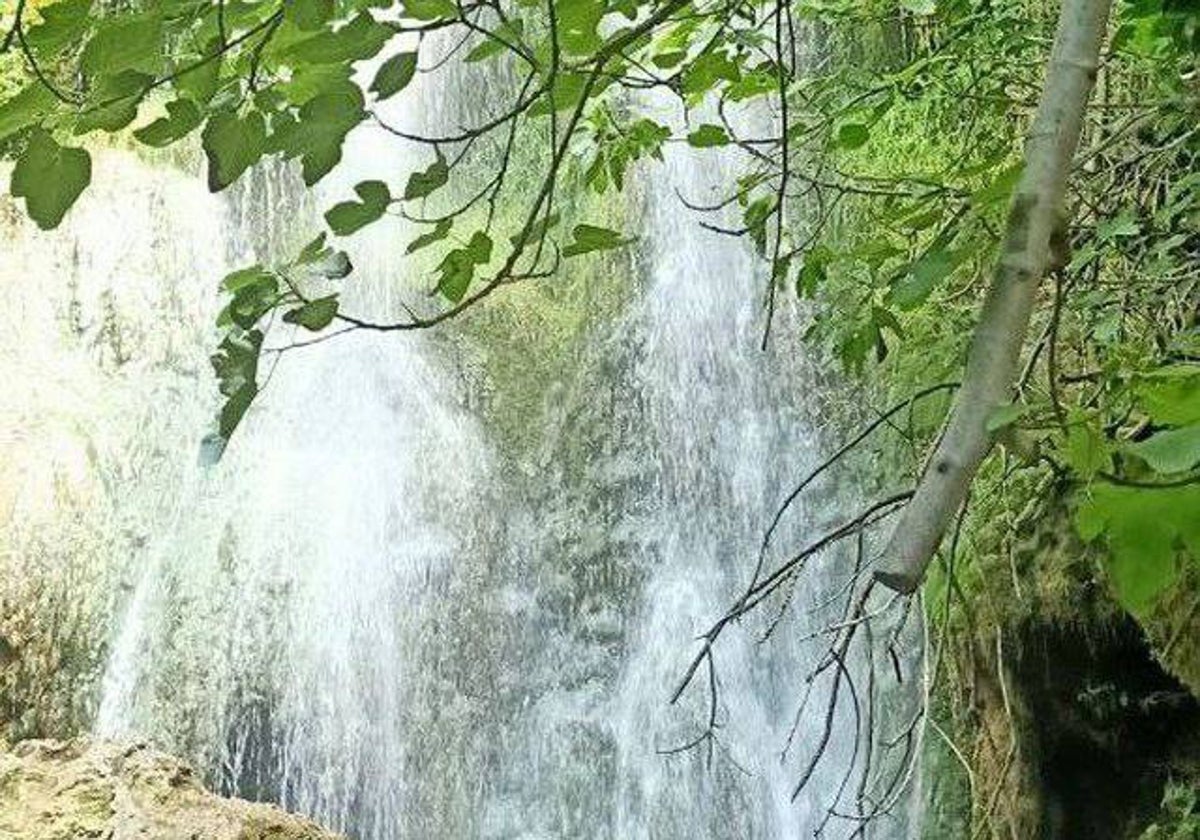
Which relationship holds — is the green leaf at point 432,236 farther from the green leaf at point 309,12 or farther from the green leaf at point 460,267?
the green leaf at point 309,12

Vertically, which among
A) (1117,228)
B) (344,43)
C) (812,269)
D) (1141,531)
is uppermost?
(1117,228)

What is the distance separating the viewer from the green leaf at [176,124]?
1.07 m

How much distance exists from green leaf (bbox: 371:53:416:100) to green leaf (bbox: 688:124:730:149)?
0.82 metres

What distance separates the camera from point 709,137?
186cm

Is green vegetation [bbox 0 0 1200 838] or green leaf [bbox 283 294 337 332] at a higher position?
green vegetation [bbox 0 0 1200 838]

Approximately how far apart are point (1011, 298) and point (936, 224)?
149cm

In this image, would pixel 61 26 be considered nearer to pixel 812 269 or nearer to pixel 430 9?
pixel 430 9

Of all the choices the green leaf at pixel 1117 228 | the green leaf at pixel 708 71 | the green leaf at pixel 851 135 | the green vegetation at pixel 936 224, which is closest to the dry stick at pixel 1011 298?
the green vegetation at pixel 936 224

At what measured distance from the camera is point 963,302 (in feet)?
12.3

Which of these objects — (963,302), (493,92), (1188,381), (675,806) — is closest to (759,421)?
(675,806)

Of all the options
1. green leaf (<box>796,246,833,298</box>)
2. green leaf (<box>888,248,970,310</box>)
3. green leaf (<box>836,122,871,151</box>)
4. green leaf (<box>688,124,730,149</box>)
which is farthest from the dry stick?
green leaf (<box>836,122,871,151</box>)

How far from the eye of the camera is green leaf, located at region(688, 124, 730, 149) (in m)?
1.85

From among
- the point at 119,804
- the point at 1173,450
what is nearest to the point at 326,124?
the point at 1173,450

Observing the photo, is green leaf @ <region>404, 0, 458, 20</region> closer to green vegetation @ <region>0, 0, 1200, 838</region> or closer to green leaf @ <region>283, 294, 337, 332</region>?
green vegetation @ <region>0, 0, 1200, 838</region>
